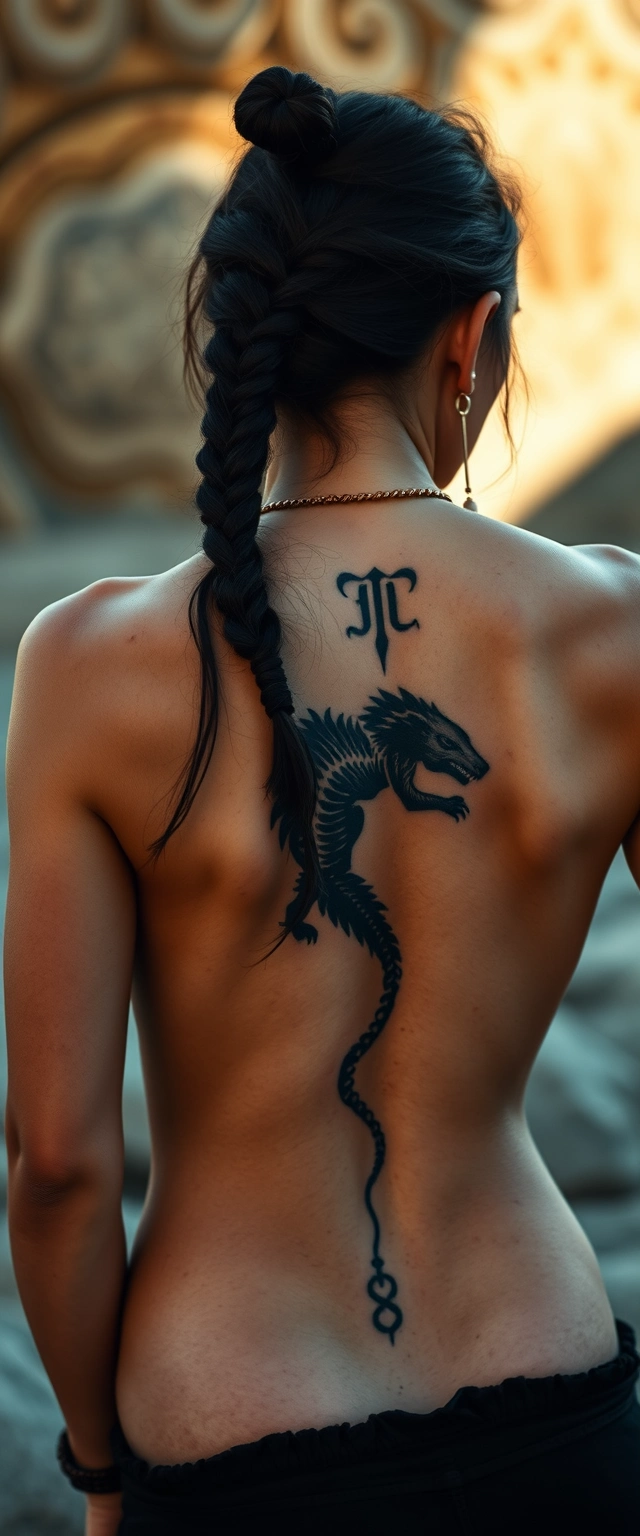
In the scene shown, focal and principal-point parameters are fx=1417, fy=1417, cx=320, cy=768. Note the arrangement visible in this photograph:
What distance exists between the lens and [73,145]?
474 cm

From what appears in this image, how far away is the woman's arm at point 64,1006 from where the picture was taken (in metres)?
1.15

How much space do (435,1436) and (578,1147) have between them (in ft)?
4.85

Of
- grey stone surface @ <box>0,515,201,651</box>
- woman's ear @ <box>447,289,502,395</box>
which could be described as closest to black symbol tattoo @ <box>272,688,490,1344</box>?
woman's ear @ <box>447,289,502,395</box>

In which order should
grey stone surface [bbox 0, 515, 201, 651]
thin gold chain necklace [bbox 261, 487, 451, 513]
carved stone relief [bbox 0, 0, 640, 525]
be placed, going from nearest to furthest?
thin gold chain necklace [bbox 261, 487, 451, 513] → grey stone surface [bbox 0, 515, 201, 651] → carved stone relief [bbox 0, 0, 640, 525]

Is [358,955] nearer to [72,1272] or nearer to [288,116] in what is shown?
[72,1272]

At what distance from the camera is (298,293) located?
1.15m

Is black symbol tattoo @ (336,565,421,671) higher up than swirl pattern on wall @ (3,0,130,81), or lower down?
lower down

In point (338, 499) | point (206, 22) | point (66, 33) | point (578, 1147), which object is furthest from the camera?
point (206, 22)

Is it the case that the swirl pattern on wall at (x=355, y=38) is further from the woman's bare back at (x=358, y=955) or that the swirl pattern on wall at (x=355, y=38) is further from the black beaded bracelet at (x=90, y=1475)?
the black beaded bracelet at (x=90, y=1475)

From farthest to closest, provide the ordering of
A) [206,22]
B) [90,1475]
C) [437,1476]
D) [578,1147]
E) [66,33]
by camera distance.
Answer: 1. [206,22]
2. [66,33]
3. [578,1147]
4. [90,1475]
5. [437,1476]

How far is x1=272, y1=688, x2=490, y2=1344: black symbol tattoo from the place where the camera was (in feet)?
3.75

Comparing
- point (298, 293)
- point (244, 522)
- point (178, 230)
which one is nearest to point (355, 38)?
point (178, 230)

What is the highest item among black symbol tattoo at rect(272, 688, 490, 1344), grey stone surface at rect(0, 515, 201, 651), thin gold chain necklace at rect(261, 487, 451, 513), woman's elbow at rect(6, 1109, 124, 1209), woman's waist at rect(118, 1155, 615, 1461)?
thin gold chain necklace at rect(261, 487, 451, 513)

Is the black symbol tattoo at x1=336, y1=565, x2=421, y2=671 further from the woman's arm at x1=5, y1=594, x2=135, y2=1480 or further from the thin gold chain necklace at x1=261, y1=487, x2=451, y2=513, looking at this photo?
the woman's arm at x1=5, y1=594, x2=135, y2=1480
